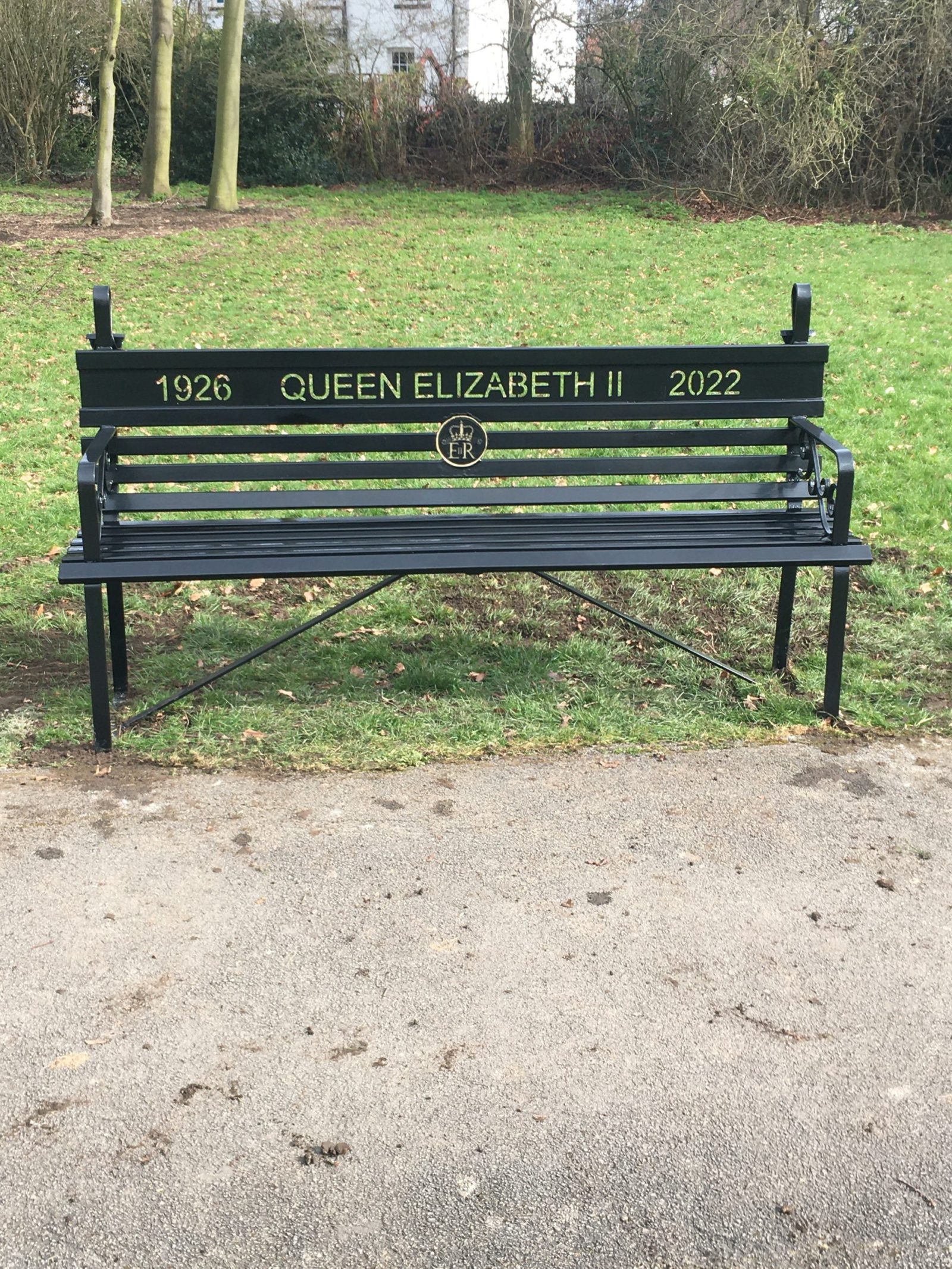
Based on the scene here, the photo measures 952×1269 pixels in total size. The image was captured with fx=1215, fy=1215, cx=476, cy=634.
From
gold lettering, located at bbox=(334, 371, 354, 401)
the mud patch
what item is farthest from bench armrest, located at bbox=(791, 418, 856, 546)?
gold lettering, located at bbox=(334, 371, 354, 401)

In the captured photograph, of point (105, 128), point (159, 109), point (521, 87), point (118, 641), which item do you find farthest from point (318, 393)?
point (521, 87)

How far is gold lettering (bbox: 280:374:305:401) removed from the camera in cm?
404

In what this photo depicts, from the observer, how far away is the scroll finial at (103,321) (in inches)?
153

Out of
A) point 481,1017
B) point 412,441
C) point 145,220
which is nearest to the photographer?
point 481,1017

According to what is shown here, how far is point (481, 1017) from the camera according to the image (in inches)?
104

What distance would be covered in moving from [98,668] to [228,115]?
14922 millimetres

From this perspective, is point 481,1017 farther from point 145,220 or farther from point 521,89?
point 521,89

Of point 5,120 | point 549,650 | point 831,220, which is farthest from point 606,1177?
point 5,120

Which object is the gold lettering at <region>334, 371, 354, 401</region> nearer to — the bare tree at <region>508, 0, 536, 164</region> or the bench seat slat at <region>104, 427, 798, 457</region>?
the bench seat slat at <region>104, 427, 798, 457</region>

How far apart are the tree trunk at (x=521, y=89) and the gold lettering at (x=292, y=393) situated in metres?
18.0

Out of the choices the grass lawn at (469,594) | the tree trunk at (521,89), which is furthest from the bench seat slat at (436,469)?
the tree trunk at (521,89)

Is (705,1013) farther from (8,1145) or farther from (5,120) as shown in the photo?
(5,120)

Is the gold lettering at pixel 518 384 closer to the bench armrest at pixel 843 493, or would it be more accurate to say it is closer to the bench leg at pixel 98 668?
the bench armrest at pixel 843 493

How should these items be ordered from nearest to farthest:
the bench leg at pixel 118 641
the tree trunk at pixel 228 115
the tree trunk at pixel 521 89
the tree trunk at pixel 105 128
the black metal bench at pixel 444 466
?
the black metal bench at pixel 444 466, the bench leg at pixel 118 641, the tree trunk at pixel 105 128, the tree trunk at pixel 228 115, the tree trunk at pixel 521 89
